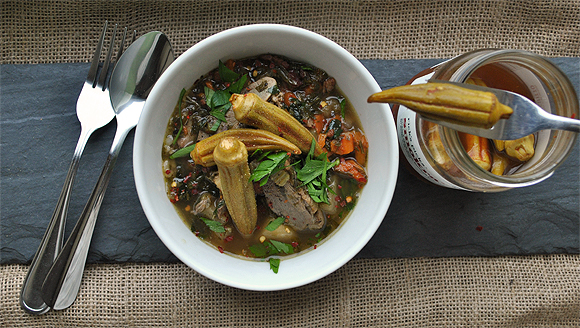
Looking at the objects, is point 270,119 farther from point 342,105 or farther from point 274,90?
point 342,105

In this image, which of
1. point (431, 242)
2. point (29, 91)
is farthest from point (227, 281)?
point (29, 91)

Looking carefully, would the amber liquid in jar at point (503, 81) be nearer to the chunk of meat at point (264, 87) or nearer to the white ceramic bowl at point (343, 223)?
the white ceramic bowl at point (343, 223)

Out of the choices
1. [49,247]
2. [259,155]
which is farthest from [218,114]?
[49,247]

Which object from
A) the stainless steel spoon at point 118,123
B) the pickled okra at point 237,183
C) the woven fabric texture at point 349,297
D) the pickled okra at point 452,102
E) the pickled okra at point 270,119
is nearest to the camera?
the pickled okra at point 452,102

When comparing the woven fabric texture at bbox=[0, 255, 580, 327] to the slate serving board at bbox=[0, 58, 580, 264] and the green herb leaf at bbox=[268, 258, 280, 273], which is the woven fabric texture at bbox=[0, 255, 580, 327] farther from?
the green herb leaf at bbox=[268, 258, 280, 273]

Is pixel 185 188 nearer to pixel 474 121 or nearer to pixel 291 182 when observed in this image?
pixel 291 182

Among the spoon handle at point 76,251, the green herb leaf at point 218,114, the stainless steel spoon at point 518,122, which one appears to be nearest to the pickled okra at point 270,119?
the green herb leaf at point 218,114
